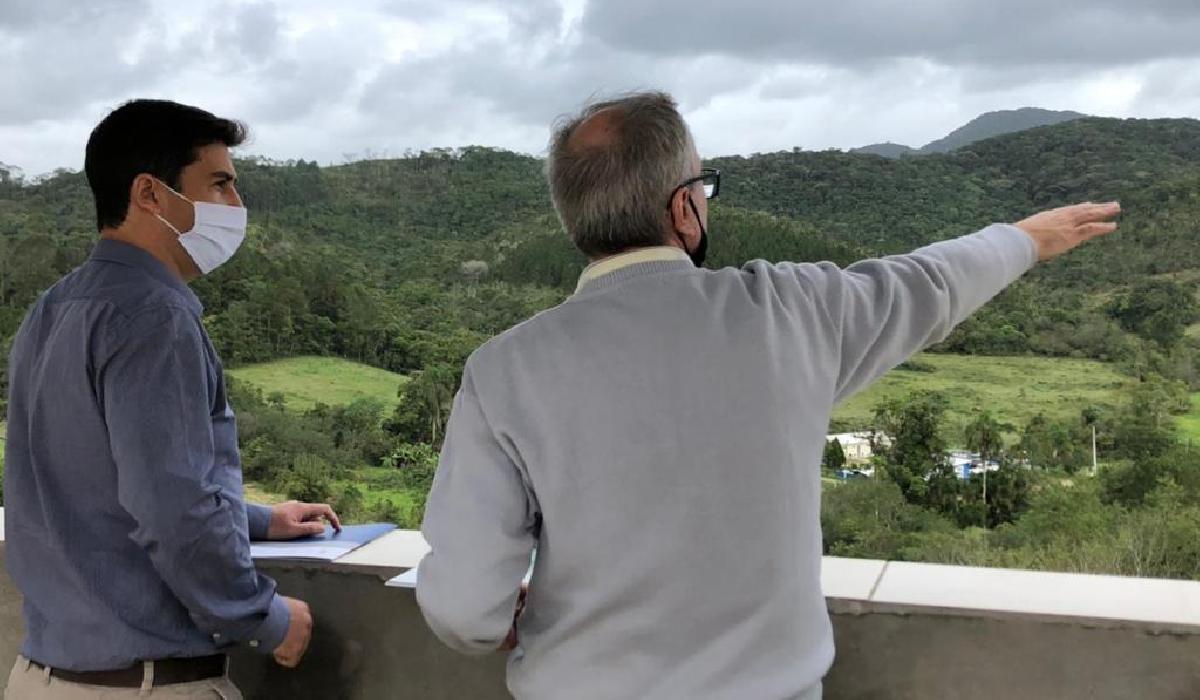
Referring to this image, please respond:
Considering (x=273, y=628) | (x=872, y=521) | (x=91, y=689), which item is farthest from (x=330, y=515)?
(x=872, y=521)

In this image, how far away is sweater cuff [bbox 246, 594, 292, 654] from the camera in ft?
4.17

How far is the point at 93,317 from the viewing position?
1154 millimetres

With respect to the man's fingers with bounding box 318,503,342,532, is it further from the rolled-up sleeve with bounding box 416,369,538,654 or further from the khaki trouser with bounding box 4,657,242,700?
the rolled-up sleeve with bounding box 416,369,538,654

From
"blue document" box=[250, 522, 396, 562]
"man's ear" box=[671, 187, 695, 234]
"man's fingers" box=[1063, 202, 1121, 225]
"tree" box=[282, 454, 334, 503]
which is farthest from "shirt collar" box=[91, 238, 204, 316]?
"tree" box=[282, 454, 334, 503]

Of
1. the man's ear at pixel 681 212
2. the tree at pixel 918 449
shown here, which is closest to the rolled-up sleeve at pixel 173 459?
the man's ear at pixel 681 212

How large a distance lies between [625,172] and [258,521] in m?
0.91

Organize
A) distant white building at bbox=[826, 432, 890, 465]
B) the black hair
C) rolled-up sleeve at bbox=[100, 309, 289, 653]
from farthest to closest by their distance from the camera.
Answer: distant white building at bbox=[826, 432, 890, 465] < the black hair < rolled-up sleeve at bbox=[100, 309, 289, 653]

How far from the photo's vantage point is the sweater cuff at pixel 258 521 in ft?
5.25

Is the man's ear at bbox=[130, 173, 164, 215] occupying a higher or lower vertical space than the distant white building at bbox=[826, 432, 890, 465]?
higher

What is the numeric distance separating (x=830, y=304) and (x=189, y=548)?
668 millimetres

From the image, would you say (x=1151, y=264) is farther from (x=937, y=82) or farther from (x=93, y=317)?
(x=93, y=317)

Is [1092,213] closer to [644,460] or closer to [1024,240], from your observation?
[1024,240]

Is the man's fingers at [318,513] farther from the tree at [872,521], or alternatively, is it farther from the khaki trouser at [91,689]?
the tree at [872,521]

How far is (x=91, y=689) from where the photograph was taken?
1213mm
